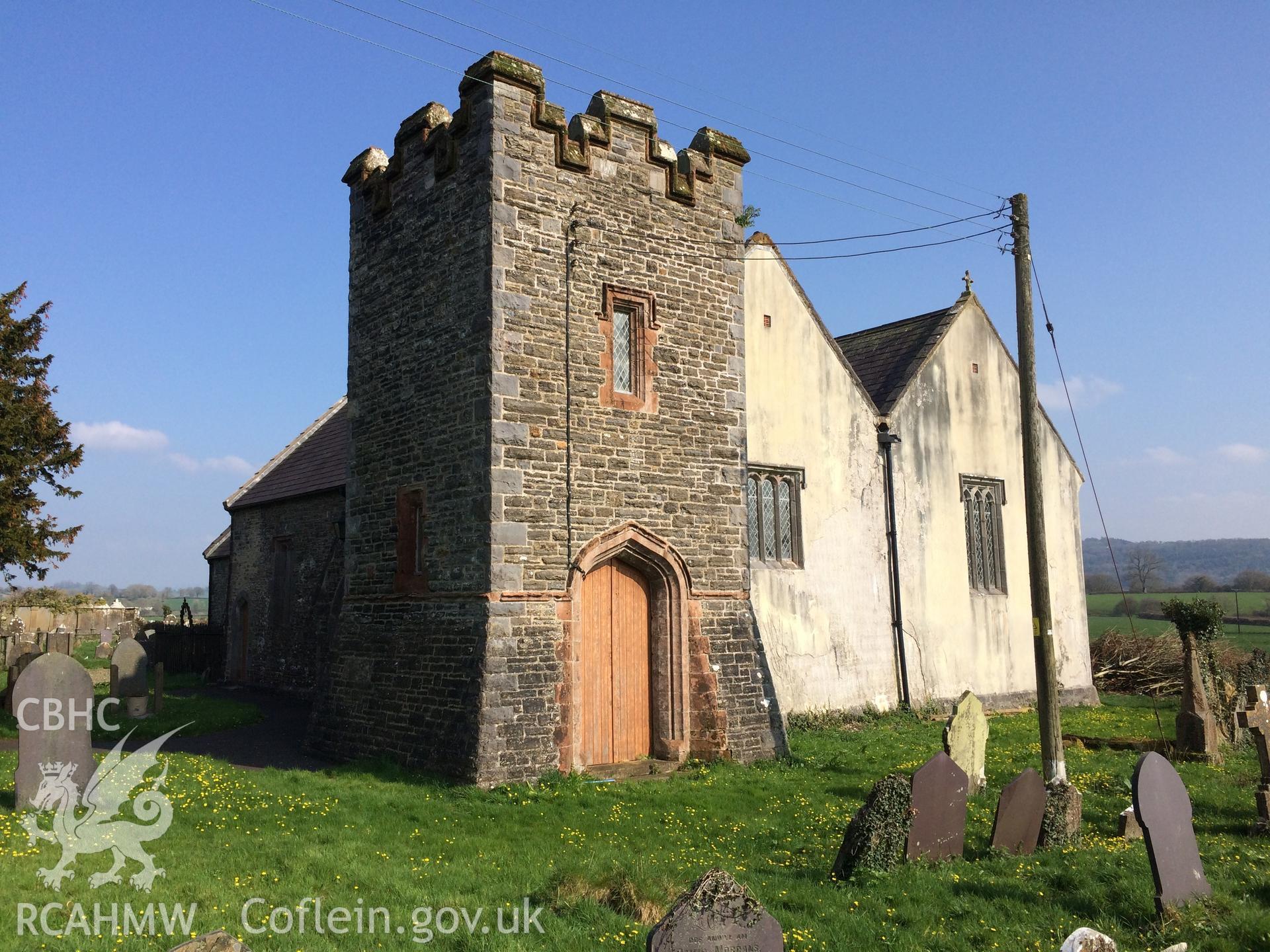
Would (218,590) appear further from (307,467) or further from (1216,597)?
(1216,597)

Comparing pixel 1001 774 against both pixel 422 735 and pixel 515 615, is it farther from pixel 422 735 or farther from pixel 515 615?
pixel 422 735

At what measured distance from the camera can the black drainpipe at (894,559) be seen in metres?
18.1

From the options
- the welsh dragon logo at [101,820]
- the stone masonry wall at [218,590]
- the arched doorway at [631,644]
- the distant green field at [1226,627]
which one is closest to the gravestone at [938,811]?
the arched doorway at [631,644]

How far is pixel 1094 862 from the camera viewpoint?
776 centimetres

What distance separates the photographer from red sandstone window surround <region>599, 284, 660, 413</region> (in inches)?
510

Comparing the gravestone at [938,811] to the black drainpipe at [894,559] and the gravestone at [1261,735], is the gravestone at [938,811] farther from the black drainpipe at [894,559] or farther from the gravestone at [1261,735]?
the black drainpipe at [894,559]

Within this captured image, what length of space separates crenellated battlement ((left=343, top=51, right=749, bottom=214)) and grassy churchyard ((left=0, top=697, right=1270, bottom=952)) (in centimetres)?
829

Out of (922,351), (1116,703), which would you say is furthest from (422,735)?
(1116,703)

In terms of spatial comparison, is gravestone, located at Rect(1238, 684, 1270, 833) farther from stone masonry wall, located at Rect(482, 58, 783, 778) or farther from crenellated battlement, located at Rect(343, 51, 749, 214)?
crenellated battlement, located at Rect(343, 51, 749, 214)

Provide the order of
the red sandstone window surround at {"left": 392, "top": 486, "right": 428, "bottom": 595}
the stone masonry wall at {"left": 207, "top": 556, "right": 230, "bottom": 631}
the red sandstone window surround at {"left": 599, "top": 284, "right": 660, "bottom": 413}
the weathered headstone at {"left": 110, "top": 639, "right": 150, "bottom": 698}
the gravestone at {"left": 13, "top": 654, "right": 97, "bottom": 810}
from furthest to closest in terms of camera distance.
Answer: the stone masonry wall at {"left": 207, "top": 556, "right": 230, "bottom": 631}
the weathered headstone at {"left": 110, "top": 639, "right": 150, "bottom": 698}
the red sandstone window surround at {"left": 599, "top": 284, "right": 660, "bottom": 413}
the red sandstone window surround at {"left": 392, "top": 486, "right": 428, "bottom": 595}
the gravestone at {"left": 13, "top": 654, "right": 97, "bottom": 810}

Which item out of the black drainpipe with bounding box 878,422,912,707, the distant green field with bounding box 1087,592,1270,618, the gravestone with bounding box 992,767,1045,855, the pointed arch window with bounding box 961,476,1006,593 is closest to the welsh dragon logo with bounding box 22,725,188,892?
the gravestone with bounding box 992,767,1045,855

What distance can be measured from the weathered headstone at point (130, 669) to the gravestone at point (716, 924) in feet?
55.6

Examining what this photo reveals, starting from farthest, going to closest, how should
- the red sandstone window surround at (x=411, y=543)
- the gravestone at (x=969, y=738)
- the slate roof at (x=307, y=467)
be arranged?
the slate roof at (x=307, y=467) < the red sandstone window surround at (x=411, y=543) < the gravestone at (x=969, y=738)

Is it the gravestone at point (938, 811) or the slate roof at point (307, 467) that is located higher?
the slate roof at point (307, 467)
